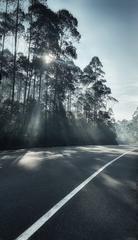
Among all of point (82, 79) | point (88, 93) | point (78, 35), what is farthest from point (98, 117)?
point (78, 35)

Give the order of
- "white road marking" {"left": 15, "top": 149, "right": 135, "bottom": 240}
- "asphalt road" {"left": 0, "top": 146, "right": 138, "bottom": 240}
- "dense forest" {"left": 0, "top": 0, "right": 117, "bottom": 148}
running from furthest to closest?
"dense forest" {"left": 0, "top": 0, "right": 117, "bottom": 148} → "asphalt road" {"left": 0, "top": 146, "right": 138, "bottom": 240} → "white road marking" {"left": 15, "top": 149, "right": 135, "bottom": 240}

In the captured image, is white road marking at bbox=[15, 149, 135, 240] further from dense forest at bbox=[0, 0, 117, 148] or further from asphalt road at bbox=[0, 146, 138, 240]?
dense forest at bbox=[0, 0, 117, 148]

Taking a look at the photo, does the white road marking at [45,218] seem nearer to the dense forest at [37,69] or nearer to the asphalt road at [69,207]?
the asphalt road at [69,207]

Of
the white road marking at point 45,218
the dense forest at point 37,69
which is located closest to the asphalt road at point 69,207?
the white road marking at point 45,218

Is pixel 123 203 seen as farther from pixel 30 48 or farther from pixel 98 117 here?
pixel 98 117

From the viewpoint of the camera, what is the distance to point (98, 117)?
77.8 m

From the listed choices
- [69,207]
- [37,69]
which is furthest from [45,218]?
[37,69]

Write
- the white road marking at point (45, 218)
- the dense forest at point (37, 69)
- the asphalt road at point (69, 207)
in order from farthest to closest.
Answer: the dense forest at point (37, 69) < the asphalt road at point (69, 207) < the white road marking at point (45, 218)

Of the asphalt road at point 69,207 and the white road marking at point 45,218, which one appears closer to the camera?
the white road marking at point 45,218

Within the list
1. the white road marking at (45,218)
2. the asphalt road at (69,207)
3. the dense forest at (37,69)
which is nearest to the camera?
the white road marking at (45,218)

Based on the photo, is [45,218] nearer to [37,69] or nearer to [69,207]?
[69,207]

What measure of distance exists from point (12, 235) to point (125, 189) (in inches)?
185

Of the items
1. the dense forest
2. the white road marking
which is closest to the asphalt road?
the white road marking

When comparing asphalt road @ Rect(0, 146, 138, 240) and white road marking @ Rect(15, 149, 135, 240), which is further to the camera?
asphalt road @ Rect(0, 146, 138, 240)
